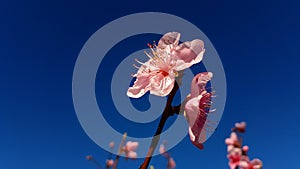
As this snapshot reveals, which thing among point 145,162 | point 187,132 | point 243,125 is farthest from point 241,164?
point 187,132

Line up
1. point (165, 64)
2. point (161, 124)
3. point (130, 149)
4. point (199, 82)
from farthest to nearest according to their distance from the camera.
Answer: point (165, 64)
point (199, 82)
point (161, 124)
point (130, 149)

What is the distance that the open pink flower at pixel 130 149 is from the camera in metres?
0.86

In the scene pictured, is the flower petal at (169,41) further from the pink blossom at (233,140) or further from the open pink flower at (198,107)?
the pink blossom at (233,140)

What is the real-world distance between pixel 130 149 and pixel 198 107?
347 mm

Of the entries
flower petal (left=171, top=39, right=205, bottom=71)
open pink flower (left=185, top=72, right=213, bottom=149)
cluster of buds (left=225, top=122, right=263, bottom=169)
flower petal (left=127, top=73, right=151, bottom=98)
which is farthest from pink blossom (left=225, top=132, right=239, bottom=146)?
flower petal (left=127, top=73, right=151, bottom=98)

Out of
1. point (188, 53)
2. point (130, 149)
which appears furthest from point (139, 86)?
point (130, 149)

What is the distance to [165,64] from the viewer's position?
1.41m

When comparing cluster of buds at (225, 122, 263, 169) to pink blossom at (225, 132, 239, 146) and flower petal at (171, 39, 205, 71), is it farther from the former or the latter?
flower petal at (171, 39, 205, 71)

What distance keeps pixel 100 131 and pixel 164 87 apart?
0.30 meters

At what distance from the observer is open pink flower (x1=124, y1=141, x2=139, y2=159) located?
86cm

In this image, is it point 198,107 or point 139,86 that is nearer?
point 198,107

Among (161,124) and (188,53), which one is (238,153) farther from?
(188,53)

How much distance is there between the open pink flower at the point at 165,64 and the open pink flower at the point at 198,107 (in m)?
0.08

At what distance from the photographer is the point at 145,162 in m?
0.99
